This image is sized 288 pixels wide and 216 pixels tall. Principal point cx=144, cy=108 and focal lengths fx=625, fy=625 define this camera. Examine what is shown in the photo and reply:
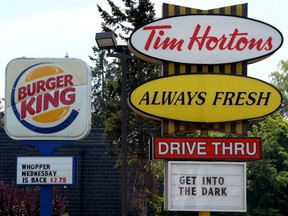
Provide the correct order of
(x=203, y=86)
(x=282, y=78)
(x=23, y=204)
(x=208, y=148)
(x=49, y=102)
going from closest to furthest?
A: 1. (x=208, y=148)
2. (x=203, y=86)
3. (x=49, y=102)
4. (x=23, y=204)
5. (x=282, y=78)

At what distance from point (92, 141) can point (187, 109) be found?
51.4ft

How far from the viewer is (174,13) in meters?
14.9

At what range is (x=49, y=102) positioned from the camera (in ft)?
56.5

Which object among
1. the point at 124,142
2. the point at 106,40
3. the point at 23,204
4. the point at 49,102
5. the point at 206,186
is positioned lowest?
the point at 23,204

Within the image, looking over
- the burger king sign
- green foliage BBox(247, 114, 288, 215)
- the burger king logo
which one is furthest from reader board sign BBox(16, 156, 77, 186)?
green foliage BBox(247, 114, 288, 215)

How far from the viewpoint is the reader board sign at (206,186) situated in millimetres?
14016

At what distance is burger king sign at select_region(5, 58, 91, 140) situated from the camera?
1725 centimetres

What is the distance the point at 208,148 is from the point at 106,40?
11.9 ft

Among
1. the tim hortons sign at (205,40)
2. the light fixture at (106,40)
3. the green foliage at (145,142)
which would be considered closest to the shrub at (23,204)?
the green foliage at (145,142)

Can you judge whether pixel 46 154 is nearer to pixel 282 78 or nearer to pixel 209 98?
pixel 209 98

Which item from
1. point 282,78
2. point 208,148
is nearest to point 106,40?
point 208,148

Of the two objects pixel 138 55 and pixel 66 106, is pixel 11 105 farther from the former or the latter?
pixel 138 55

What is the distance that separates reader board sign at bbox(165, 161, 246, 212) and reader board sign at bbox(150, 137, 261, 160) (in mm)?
214

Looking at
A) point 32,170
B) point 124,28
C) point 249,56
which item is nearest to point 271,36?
point 249,56
